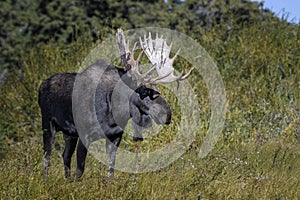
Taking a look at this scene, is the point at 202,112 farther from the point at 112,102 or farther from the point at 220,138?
the point at 112,102

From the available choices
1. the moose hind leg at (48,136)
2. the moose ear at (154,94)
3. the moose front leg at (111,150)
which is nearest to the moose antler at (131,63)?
the moose ear at (154,94)

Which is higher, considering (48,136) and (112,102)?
(112,102)

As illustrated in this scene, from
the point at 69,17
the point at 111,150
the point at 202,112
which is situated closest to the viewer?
the point at 111,150

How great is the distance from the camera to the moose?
6375 mm

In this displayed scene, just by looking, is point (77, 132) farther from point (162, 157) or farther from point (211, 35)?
point (211, 35)

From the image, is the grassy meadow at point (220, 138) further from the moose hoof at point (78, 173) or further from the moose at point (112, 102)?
the moose at point (112, 102)

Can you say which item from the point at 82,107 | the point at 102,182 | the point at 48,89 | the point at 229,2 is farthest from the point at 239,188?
the point at 229,2

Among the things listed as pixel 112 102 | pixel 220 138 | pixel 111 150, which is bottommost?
pixel 220 138

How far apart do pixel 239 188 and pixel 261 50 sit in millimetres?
6037

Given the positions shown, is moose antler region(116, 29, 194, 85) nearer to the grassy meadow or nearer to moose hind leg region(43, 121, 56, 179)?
the grassy meadow

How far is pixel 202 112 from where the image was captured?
393 inches

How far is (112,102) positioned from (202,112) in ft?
11.9

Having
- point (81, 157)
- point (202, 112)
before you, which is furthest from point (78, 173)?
point (202, 112)

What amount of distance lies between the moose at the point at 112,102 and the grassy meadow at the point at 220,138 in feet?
1.06
